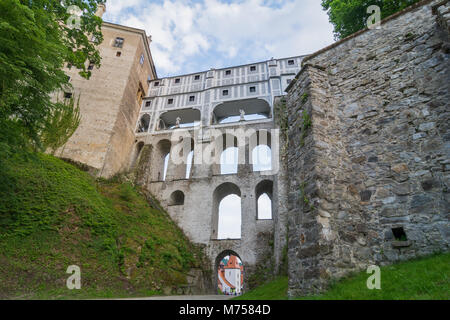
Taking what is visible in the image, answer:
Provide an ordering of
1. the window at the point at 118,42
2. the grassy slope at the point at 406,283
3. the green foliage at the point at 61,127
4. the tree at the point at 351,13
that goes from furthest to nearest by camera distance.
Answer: the window at the point at 118,42, the green foliage at the point at 61,127, the tree at the point at 351,13, the grassy slope at the point at 406,283

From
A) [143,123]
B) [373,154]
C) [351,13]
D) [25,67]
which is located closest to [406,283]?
[373,154]

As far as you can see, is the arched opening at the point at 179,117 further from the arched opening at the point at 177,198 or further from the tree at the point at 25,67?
the tree at the point at 25,67

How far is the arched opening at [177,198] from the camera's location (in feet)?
72.7

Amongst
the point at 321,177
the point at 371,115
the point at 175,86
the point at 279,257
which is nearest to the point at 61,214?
the point at 279,257

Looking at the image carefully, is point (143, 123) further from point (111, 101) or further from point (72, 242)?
point (72, 242)

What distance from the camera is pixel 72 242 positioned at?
11.0m

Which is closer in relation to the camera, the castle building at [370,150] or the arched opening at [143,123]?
the castle building at [370,150]

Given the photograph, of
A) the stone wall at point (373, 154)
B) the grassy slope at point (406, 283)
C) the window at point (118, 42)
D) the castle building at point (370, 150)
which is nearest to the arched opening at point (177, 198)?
the castle building at point (370, 150)

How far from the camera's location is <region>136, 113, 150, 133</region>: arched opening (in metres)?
28.1

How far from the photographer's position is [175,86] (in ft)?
98.3

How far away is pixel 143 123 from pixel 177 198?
11.0m

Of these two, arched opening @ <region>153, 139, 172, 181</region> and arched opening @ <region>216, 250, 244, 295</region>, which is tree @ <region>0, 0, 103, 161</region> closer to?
arched opening @ <region>153, 139, 172, 181</region>

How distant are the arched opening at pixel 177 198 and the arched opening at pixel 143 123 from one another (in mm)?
9188
